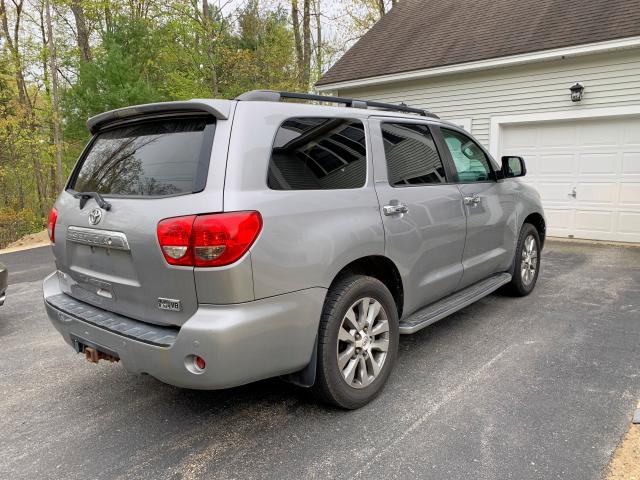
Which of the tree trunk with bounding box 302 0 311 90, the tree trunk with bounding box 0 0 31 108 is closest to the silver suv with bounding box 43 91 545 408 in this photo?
the tree trunk with bounding box 302 0 311 90

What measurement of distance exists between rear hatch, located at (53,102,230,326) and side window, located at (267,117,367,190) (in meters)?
0.33

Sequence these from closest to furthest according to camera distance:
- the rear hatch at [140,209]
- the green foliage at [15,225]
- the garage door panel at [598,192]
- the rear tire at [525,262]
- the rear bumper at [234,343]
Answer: the rear bumper at [234,343], the rear hatch at [140,209], the rear tire at [525,262], the garage door panel at [598,192], the green foliage at [15,225]

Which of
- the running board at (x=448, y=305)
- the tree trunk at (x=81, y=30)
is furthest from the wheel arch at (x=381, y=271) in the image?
the tree trunk at (x=81, y=30)

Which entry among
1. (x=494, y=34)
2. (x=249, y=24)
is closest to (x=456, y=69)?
(x=494, y=34)

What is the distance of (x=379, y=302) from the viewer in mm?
3037

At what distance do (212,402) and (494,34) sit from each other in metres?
9.65

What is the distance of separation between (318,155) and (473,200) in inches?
69.3

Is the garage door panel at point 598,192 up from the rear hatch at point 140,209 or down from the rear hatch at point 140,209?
down

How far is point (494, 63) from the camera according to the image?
9.21m

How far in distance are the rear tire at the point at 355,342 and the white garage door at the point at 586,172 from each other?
7.10 meters

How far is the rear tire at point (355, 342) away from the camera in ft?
8.86

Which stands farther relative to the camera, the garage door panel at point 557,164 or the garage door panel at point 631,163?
the garage door panel at point 557,164

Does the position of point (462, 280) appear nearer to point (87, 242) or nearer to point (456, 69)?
point (87, 242)

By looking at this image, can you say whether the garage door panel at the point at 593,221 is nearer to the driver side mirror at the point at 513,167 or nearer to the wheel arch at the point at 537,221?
the wheel arch at the point at 537,221
